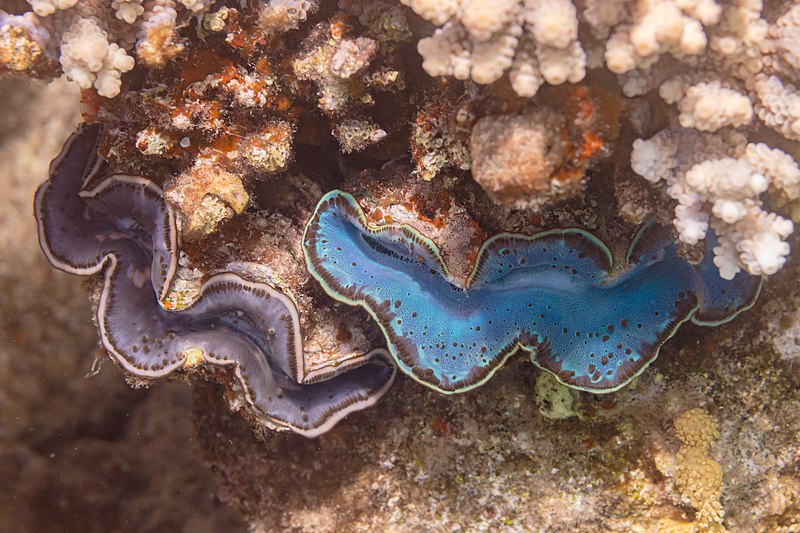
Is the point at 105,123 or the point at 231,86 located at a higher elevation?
the point at 231,86

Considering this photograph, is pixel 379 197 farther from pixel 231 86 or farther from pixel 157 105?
pixel 157 105

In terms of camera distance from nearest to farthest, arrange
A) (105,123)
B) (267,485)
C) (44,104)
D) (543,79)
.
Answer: (543,79), (105,123), (44,104), (267,485)

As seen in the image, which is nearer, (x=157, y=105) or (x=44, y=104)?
(x=157, y=105)

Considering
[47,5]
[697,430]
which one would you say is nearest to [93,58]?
[47,5]

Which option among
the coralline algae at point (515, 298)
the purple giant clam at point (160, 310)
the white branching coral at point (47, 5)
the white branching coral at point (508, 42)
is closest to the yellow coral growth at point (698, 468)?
the coralline algae at point (515, 298)

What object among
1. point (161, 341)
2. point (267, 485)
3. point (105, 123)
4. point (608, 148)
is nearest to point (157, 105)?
point (105, 123)

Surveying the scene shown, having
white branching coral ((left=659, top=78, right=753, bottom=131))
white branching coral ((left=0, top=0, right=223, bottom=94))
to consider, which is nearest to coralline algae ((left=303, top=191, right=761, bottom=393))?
white branching coral ((left=659, top=78, right=753, bottom=131))
